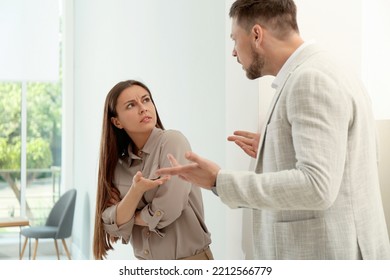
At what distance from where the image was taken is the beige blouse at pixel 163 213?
1523 millimetres

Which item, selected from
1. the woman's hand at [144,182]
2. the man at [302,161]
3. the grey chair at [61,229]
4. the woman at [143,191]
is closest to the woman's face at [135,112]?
the woman at [143,191]

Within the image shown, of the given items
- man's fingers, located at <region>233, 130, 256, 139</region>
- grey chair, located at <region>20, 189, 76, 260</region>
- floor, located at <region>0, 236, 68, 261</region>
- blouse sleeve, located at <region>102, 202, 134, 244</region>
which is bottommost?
floor, located at <region>0, 236, 68, 261</region>

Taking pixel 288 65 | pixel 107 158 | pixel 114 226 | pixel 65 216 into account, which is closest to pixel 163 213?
pixel 114 226

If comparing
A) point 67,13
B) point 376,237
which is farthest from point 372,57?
point 67,13

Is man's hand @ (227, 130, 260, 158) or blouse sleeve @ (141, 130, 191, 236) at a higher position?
man's hand @ (227, 130, 260, 158)

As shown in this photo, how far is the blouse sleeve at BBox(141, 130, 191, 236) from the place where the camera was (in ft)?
4.95

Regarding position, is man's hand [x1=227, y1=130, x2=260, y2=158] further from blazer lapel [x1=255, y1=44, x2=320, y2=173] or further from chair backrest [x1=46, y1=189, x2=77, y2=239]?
chair backrest [x1=46, y1=189, x2=77, y2=239]

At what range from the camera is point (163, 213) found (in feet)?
4.92

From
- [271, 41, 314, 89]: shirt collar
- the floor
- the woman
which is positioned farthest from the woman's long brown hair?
the floor

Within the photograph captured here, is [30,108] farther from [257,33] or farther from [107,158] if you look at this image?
[257,33]

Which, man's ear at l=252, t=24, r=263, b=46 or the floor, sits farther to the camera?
the floor

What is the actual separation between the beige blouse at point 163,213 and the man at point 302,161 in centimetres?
32

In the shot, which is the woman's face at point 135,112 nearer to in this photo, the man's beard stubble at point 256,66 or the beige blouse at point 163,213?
the beige blouse at point 163,213

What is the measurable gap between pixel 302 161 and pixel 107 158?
755 millimetres
